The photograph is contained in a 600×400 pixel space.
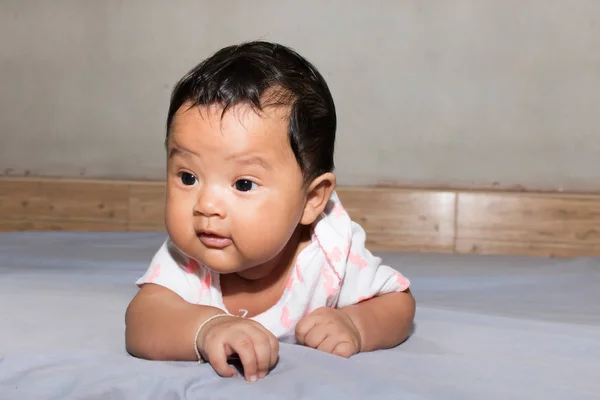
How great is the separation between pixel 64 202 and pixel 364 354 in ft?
4.64

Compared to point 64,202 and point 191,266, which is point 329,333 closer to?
point 191,266

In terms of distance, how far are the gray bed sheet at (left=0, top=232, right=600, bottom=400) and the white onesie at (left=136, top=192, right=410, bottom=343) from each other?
85 mm

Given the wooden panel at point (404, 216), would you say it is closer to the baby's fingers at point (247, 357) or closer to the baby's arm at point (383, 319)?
the baby's arm at point (383, 319)

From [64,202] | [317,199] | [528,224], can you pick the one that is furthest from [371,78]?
[317,199]

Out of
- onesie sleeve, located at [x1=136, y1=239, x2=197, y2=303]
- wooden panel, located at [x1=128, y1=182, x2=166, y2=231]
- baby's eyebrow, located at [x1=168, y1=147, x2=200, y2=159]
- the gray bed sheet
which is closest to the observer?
the gray bed sheet

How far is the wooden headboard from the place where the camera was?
1.92m

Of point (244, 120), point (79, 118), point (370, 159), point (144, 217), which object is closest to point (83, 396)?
point (244, 120)

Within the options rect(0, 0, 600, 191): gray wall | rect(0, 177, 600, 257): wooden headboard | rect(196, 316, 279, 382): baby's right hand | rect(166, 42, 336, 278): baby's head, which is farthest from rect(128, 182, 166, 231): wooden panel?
rect(196, 316, 279, 382): baby's right hand

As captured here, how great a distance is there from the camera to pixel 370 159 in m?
2.13

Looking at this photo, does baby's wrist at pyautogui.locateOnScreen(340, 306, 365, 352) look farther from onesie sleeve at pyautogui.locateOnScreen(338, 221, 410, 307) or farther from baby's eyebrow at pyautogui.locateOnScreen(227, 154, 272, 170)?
baby's eyebrow at pyautogui.locateOnScreen(227, 154, 272, 170)

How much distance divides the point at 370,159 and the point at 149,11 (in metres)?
0.76

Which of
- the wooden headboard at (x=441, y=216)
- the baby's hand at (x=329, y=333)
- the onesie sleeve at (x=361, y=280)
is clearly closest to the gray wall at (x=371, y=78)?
the wooden headboard at (x=441, y=216)

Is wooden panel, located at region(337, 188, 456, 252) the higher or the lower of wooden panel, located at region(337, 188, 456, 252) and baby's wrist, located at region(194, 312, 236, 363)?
the lower

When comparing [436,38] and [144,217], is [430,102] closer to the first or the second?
[436,38]
